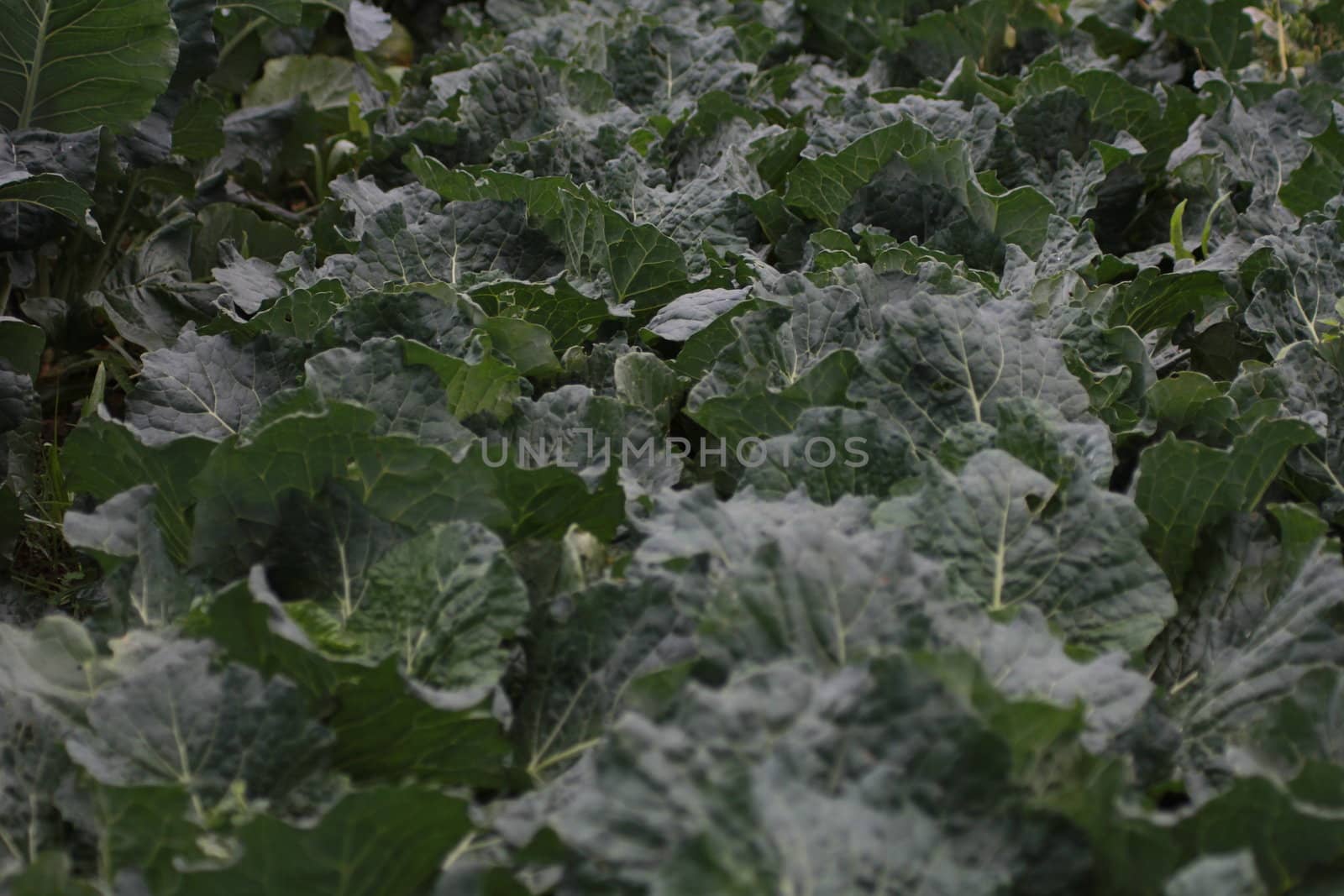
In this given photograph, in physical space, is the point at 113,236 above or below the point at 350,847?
below

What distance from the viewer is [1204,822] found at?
1.26 meters

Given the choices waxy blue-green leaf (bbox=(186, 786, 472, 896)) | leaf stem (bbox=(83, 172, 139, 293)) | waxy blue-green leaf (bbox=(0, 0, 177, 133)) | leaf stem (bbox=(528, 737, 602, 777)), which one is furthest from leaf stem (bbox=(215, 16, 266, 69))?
waxy blue-green leaf (bbox=(186, 786, 472, 896))

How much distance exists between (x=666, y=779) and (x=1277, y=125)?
2.49m

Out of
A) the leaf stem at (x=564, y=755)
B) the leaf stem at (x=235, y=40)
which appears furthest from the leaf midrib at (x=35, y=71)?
the leaf stem at (x=564, y=755)

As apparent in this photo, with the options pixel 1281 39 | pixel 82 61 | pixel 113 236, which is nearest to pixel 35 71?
pixel 82 61

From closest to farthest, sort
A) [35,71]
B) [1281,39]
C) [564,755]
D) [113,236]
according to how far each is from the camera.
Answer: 1. [564,755]
2. [35,71]
3. [113,236]
4. [1281,39]

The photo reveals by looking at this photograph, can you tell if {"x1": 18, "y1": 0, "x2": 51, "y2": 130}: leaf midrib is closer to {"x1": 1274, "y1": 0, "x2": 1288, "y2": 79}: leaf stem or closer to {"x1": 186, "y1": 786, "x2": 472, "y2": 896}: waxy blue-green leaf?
{"x1": 186, "y1": 786, "x2": 472, "y2": 896}: waxy blue-green leaf

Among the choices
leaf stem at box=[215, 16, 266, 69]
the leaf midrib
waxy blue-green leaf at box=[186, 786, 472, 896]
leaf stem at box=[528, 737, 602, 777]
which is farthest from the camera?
leaf stem at box=[215, 16, 266, 69]

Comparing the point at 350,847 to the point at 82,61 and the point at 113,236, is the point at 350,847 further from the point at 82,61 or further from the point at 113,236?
the point at 113,236

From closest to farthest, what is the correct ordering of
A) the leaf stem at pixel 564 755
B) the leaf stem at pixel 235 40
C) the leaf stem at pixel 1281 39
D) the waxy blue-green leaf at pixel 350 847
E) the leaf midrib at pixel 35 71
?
the waxy blue-green leaf at pixel 350 847 → the leaf stem at pixel 564 755 → the leaf midrib at pixel 35 71 → the leaf stem at pixel 1281 39 → the leaf stem at pixel 235 40

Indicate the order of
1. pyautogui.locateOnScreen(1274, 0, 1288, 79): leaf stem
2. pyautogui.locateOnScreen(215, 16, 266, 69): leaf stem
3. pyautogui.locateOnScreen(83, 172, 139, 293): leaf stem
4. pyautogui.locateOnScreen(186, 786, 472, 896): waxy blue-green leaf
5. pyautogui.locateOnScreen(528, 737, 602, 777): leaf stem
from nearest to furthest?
pyautogui.locateOnScreen(186, 786, 472, 896): waxy blue-green leaf
pyautogui.locateOnScreen(528, 737, 602, 777): leaf stem
pyautogui.locateOnScreen(83, 172, 139, 293): leaf stem
pyautogui.locateOnScreen(1274, 0, 1288, 79): leaf stem
pyautogui.locateOnScreen(215, 16, 266, 69): leaf stem

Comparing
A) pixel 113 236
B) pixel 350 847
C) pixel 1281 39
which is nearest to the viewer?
pixel 350 847

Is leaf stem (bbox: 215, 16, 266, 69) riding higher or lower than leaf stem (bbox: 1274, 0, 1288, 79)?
lower

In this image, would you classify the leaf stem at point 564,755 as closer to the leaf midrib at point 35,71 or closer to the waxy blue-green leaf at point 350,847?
the waxy blue-green leaf at point 350,847
